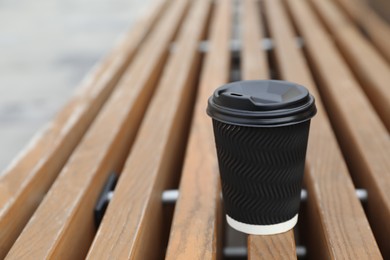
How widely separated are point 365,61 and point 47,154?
3.49 ft

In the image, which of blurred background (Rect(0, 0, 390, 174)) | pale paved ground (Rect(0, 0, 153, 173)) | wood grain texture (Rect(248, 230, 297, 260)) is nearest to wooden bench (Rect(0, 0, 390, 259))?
wood grain texture (Rect(248, 230, 297, 260))

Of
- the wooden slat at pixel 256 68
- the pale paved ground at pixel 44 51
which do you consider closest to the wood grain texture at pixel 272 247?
the wooden slat at pixel 256 68

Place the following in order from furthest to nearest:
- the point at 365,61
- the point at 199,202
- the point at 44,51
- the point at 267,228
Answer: the point at 44,51, the point at 365,61, the point at 199,202, the point at 267,228

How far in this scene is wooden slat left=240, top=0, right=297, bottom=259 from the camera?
2.87 ft

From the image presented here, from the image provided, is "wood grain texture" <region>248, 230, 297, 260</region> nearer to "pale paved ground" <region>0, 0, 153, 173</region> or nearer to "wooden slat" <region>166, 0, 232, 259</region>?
"wooden slat" <region>166, 0, 232, 259</region>

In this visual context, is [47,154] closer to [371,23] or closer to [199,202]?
[199,202]

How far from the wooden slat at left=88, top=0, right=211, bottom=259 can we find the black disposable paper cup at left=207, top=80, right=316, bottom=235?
18 centimetres

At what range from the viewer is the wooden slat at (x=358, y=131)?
1.04 metres

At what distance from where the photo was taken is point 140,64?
6.71 ft

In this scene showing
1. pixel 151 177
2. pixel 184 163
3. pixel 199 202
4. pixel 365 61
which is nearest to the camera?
pixel 199 202

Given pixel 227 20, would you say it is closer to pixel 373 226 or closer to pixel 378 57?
pixel 378 57

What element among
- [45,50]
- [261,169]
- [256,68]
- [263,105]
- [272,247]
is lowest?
[45,50]

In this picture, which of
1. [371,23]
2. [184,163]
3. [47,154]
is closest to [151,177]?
[184,163]

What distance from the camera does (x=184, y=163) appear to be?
1.27m
